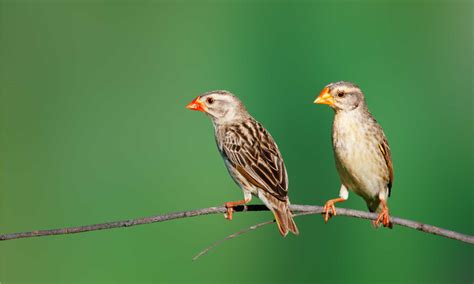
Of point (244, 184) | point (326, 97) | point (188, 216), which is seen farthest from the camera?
point (244, 184)

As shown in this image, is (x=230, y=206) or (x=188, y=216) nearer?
(x=188, y=216)

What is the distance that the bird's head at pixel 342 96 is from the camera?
3236 millimetres

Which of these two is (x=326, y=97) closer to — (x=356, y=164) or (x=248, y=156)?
(x=356, y=164)

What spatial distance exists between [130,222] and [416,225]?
121cm

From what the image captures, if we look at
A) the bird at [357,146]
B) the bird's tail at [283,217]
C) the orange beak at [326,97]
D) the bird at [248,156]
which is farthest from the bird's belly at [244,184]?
the orange beak at [326,97]

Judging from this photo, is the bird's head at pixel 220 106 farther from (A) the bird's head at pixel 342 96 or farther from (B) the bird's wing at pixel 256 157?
(A) the bird's head at pixel 342 96

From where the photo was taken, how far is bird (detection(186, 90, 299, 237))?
10.1 ft

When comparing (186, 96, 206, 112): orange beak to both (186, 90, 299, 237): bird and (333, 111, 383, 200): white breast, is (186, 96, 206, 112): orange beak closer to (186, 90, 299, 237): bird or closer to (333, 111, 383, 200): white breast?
(186, 90, 299, 237): bird

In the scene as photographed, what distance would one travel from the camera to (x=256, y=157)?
335 centimetres

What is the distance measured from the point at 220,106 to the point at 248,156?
58cm

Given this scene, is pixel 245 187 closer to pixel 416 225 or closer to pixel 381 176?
pixel 381 176

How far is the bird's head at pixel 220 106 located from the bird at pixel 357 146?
0.71 meters

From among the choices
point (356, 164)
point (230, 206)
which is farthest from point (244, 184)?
point (356, 164)

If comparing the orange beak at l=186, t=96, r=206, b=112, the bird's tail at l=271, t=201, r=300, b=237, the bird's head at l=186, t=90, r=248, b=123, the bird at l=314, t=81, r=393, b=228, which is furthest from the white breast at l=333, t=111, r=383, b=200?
the orange beak at l=186, t=96, r=206, b=112
